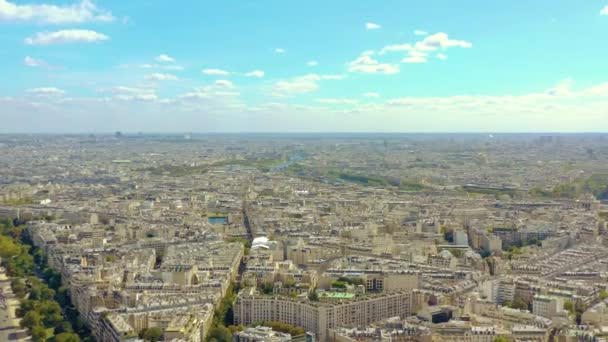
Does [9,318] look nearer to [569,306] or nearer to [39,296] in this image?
[39,296]

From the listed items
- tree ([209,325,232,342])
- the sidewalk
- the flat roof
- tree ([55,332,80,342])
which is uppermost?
the flat roof

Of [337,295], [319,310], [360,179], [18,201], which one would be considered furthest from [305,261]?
[360,179]

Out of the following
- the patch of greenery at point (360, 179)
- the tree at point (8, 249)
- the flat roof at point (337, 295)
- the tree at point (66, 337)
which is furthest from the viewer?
the patch of greenery at point (360, 179)

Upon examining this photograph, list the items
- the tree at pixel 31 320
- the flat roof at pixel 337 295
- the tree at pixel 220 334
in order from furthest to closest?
the flat roof at pixel 337 295 → the tree at pixel 31 320 → the tree at pixel 220 334

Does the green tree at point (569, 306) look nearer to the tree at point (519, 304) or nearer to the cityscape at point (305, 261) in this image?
the cityscape at point (305, 261)

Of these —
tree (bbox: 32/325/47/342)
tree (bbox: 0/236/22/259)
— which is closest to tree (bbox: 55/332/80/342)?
tree (bbox: 32/325/47/342)

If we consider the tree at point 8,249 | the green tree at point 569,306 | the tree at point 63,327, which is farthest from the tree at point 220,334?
the tree at point 8,249

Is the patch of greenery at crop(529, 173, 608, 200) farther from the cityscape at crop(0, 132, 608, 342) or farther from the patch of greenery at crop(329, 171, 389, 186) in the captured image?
the patch of greenery at crop(329, 171, 389, 186)

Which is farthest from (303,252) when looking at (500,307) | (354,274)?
(500,307)
